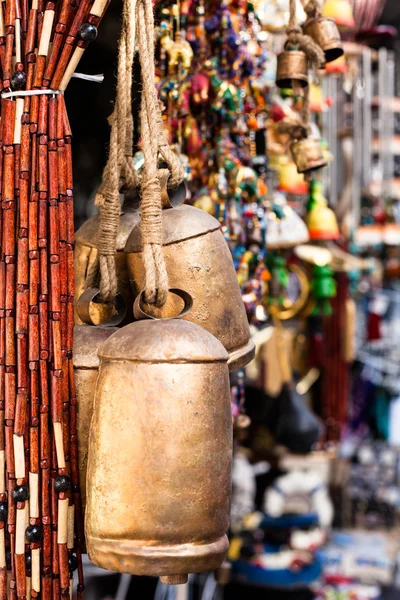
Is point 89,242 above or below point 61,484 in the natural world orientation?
above

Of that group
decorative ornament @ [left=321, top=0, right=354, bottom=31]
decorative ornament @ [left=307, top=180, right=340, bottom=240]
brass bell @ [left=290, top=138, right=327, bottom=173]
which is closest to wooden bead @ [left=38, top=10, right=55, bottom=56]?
brass bell @ [left=290, top=138, right=327, bottom=173]

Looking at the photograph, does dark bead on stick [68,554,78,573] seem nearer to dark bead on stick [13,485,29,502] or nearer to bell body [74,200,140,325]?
dark bead on stick [13,485,29,502]

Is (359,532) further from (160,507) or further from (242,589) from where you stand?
(160,507)

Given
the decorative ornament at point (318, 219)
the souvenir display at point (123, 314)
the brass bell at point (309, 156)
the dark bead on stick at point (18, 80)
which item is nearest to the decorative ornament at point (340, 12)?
the decorative ornament at point (318, 219)

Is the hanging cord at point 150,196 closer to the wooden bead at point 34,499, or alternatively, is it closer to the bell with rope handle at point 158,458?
the bell with rope handle at point 158,458

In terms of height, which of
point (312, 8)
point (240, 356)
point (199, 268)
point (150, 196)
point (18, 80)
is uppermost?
point (312, 8)

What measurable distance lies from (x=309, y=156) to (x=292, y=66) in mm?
186

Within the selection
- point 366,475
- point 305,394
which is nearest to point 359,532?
point 366,475

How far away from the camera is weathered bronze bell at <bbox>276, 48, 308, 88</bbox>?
1.56 metres

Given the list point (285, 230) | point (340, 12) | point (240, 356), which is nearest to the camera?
point (240, 356)

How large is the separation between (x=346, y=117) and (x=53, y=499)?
4.03 m

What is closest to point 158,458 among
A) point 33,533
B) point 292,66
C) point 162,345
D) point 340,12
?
point 162,345

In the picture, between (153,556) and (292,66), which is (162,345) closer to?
(153,556)

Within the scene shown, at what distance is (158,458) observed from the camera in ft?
2.96
